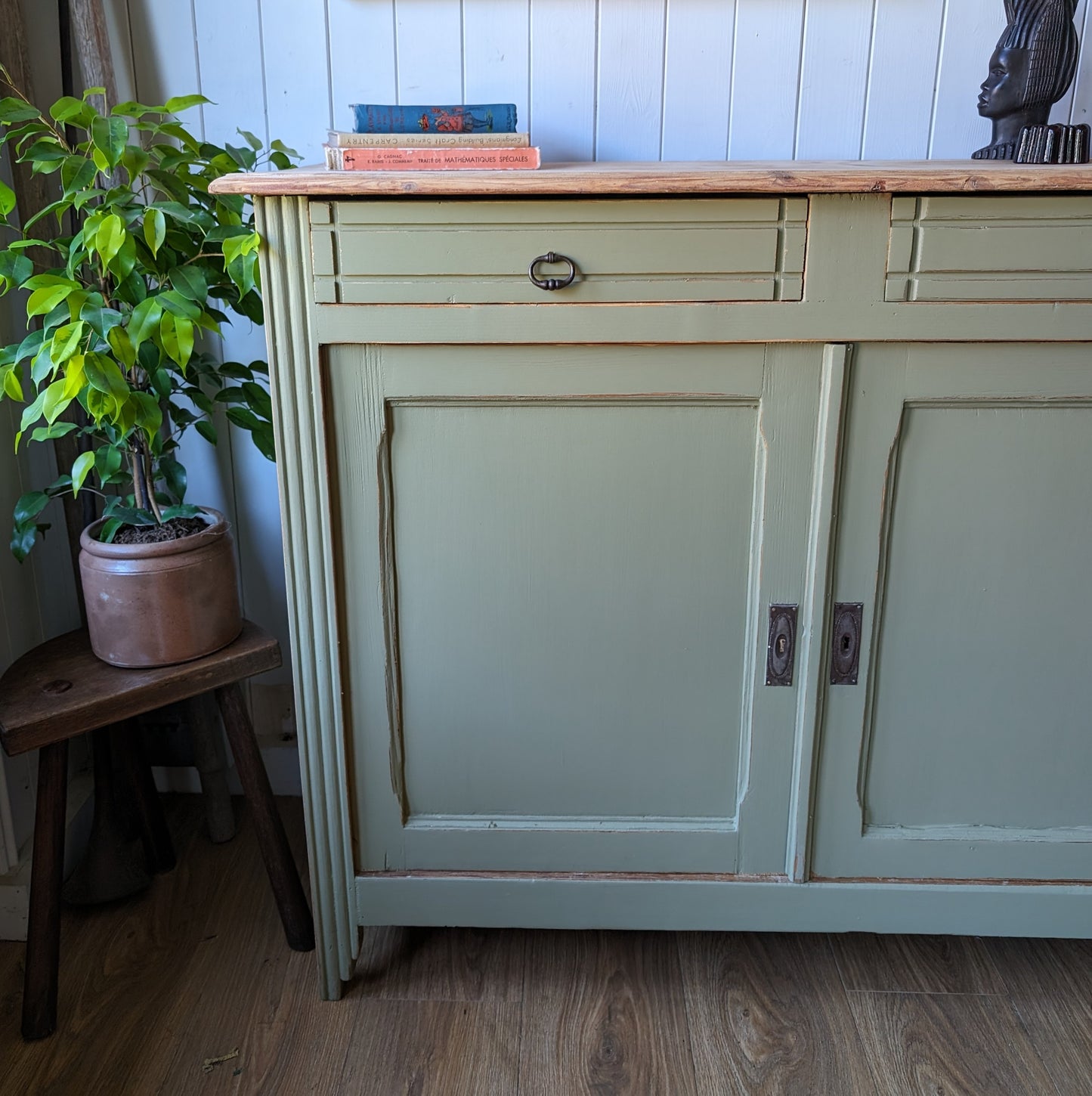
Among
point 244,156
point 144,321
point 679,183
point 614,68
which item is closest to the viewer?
point 679,183

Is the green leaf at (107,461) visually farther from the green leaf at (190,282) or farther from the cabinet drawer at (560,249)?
the cabinet drawer at (560,249)

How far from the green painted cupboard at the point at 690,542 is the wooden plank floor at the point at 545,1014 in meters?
0.12

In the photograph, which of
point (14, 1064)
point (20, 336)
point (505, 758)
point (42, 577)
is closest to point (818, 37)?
point (505, 758)

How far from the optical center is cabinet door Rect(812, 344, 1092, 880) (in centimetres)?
115

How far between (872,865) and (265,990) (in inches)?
33.7

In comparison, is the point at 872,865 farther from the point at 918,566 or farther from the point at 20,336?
the point at 20,336

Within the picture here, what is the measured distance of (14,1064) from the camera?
1269 mm

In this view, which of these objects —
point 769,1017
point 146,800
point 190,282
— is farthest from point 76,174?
point 769,1017

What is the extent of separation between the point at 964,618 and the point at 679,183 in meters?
0.63

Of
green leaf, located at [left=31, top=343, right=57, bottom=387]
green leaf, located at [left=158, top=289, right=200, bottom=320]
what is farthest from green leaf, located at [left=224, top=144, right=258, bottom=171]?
green leaf, located at [left=31, top=343, right=57, bottom=387]

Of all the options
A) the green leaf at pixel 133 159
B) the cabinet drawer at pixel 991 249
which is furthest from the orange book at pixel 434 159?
the cabinet drawer at pixel 991 249

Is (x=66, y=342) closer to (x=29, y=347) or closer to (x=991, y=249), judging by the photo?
(x=29, y=347)

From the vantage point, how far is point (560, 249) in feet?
3.59

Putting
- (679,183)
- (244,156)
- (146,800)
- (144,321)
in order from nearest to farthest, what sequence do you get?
(679,183) < (144,321) < (244,156) < (146,800)
